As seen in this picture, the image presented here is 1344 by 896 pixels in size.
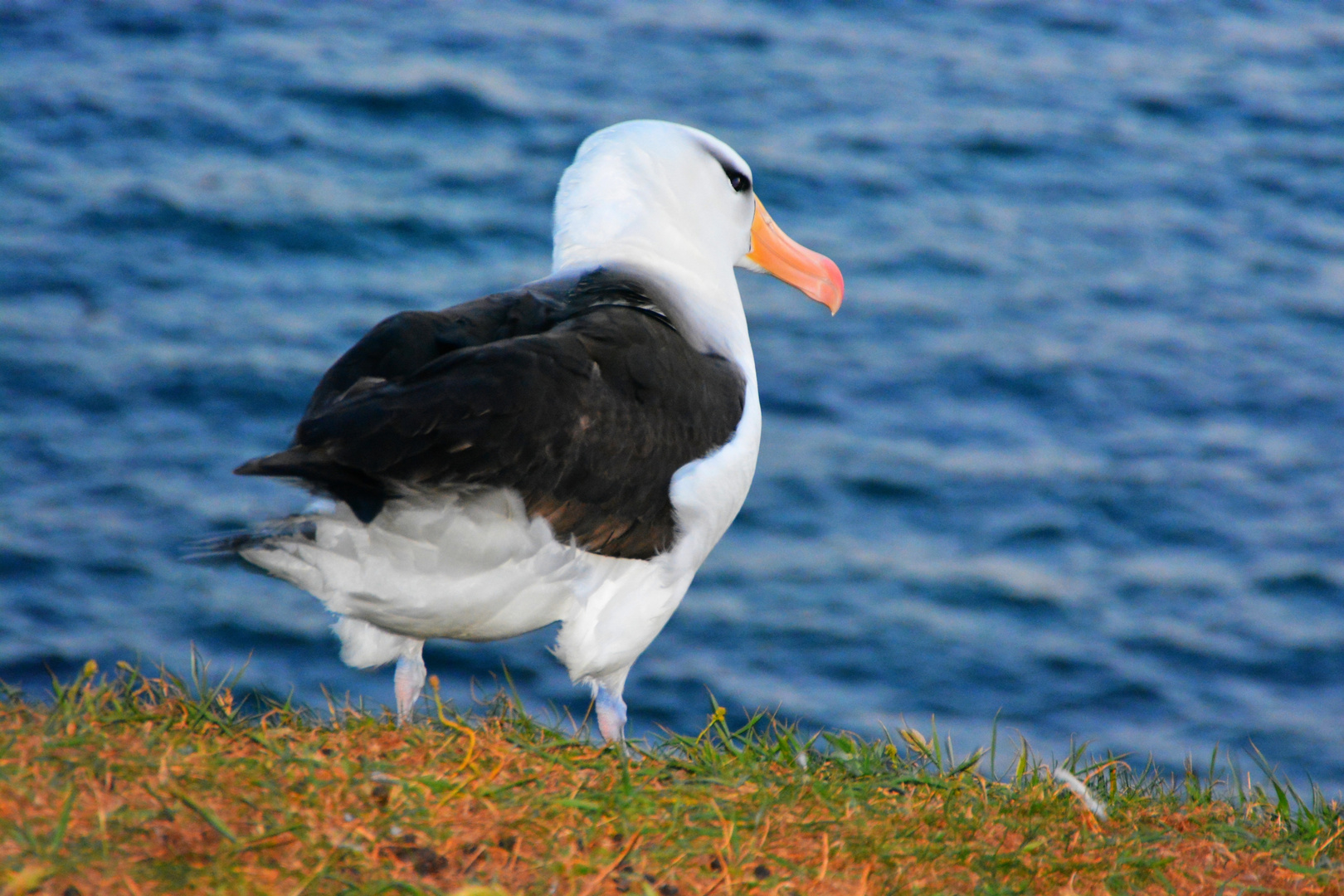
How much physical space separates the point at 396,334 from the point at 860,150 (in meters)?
10.2

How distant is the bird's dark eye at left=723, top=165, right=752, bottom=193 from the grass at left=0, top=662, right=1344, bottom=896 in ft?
8.09

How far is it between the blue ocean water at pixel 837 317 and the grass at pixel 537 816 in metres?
3.50

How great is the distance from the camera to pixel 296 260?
11.6 meters

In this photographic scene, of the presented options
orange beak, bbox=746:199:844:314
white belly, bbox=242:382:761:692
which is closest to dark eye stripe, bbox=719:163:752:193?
orange beak, bbox=746:199:844:314

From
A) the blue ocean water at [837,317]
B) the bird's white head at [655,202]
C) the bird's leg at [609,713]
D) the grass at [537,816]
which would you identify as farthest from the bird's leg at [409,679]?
the blue ocean water at [837,317]

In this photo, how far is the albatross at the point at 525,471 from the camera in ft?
12.2

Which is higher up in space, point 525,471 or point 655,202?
point 655,202

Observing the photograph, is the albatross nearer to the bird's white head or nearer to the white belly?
the white belly

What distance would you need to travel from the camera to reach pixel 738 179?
5.83 metres

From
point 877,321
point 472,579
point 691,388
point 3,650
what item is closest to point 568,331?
point 691,388

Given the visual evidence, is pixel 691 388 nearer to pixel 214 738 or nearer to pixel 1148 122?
pixel 214 738

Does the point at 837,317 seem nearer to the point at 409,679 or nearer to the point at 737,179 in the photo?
the point at 737,179

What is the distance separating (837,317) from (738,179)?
6091mm

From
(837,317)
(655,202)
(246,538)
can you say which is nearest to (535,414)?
(246,538)
